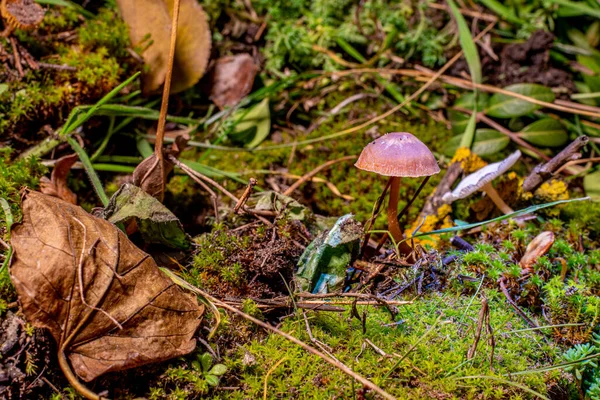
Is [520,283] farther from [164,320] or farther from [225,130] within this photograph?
[225,130]

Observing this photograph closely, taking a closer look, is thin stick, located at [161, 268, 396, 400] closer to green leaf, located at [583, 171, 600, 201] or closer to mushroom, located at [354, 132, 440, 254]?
mushroom, located at [354, 132, 440, 254]

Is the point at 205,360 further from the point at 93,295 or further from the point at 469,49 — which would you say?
the point at 469,49

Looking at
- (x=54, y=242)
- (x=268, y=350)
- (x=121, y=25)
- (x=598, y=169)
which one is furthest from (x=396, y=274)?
(x=121, y=25)

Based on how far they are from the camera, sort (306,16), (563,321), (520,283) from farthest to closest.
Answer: (306,16) < (520,283) < (563,321)

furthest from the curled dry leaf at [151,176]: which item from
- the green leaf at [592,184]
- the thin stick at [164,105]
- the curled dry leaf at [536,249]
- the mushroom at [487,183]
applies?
the green leaf at [592,184]

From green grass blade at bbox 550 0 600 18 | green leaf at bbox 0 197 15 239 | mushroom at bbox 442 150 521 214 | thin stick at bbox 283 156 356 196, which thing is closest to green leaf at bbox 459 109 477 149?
mushroom at bbox 442 150 521 214
